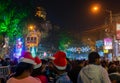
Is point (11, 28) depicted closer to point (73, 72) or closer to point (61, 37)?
point (73, 72)

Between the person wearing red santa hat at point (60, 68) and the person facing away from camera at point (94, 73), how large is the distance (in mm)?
305

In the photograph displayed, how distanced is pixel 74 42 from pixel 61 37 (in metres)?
8.59

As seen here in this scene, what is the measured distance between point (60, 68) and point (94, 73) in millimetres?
675

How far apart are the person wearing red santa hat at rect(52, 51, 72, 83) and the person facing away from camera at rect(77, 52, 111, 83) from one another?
30 cm

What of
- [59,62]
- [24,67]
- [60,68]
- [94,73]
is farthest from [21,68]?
[94,73]

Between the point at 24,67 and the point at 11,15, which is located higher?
the point at 11,15

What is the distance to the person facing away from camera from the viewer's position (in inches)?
265

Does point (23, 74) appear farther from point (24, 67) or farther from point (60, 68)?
point (60, 68)

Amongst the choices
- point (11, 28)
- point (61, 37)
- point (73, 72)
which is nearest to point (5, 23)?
point (11, 28)

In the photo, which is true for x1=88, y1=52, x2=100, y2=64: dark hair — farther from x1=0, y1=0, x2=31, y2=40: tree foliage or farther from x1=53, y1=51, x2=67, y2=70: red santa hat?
x1=0, y1=0, x2=31, y2=40: tree foliage

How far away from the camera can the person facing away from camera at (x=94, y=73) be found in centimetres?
672

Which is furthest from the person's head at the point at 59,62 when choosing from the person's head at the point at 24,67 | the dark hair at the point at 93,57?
the person's head at the point at 24,67

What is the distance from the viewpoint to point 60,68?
6746 mm

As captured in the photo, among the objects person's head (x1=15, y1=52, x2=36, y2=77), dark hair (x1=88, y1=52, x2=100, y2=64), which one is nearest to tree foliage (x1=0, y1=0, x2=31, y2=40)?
dark hair (x1=88, y1=52, x2=100, y2=64)
